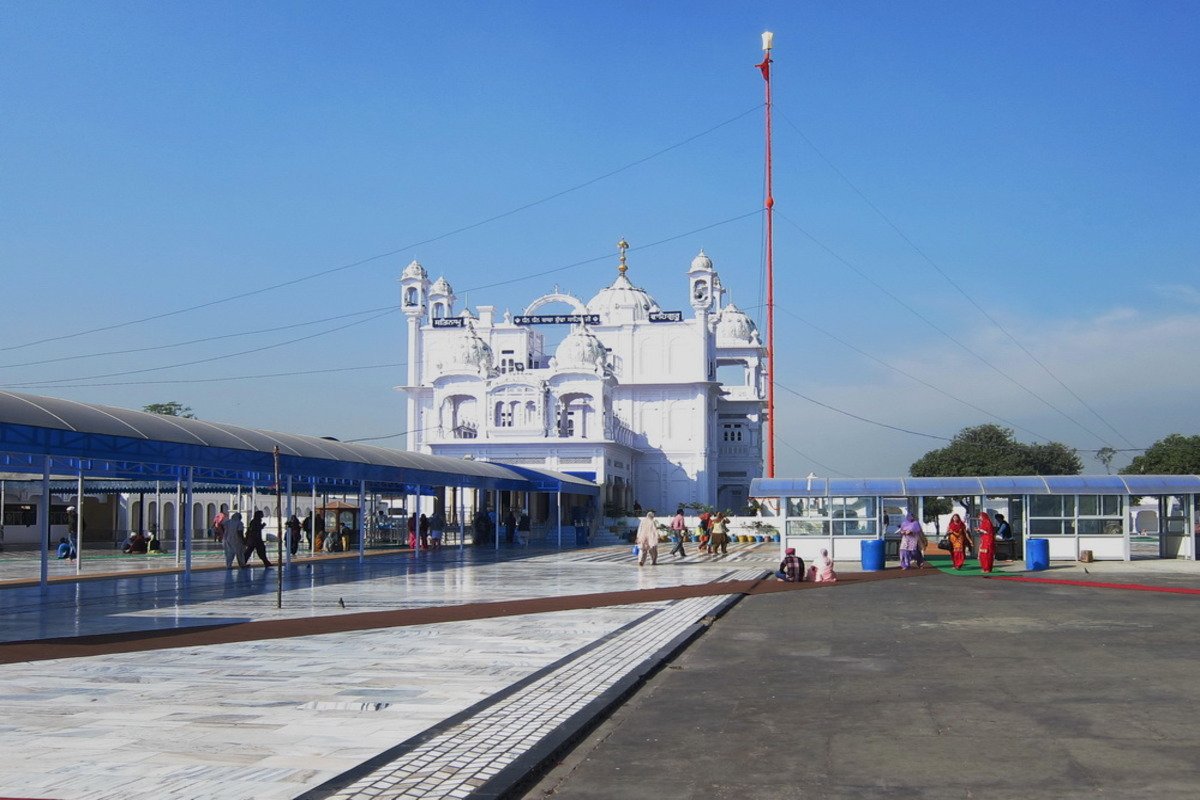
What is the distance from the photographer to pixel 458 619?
17.3 meters

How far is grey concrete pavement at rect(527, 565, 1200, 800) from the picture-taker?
7.27m

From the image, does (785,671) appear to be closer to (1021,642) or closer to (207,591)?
(1021,642)

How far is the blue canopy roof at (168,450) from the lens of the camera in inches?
819

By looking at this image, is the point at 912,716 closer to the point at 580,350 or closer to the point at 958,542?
the point at 958,542

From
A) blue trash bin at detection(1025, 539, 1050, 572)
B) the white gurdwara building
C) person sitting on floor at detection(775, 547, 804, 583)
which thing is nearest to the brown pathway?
person sitting on floor at detection(775, 547, 804, 583)

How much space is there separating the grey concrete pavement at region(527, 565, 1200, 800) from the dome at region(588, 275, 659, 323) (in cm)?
6535

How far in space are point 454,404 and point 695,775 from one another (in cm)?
6455

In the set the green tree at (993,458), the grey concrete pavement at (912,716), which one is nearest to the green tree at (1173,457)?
the green tree at (993,458)

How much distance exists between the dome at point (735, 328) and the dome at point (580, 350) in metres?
23.4

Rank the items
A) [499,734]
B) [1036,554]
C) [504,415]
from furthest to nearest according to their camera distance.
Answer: [504,415]
[1036,554]
[499,734]

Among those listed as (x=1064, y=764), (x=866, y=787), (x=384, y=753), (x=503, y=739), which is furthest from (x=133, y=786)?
(x=1064, y=764)

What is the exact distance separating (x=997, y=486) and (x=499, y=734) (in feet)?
87.2

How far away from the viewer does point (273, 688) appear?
34.9ft

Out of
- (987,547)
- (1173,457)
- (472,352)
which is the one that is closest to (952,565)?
(987,547)
